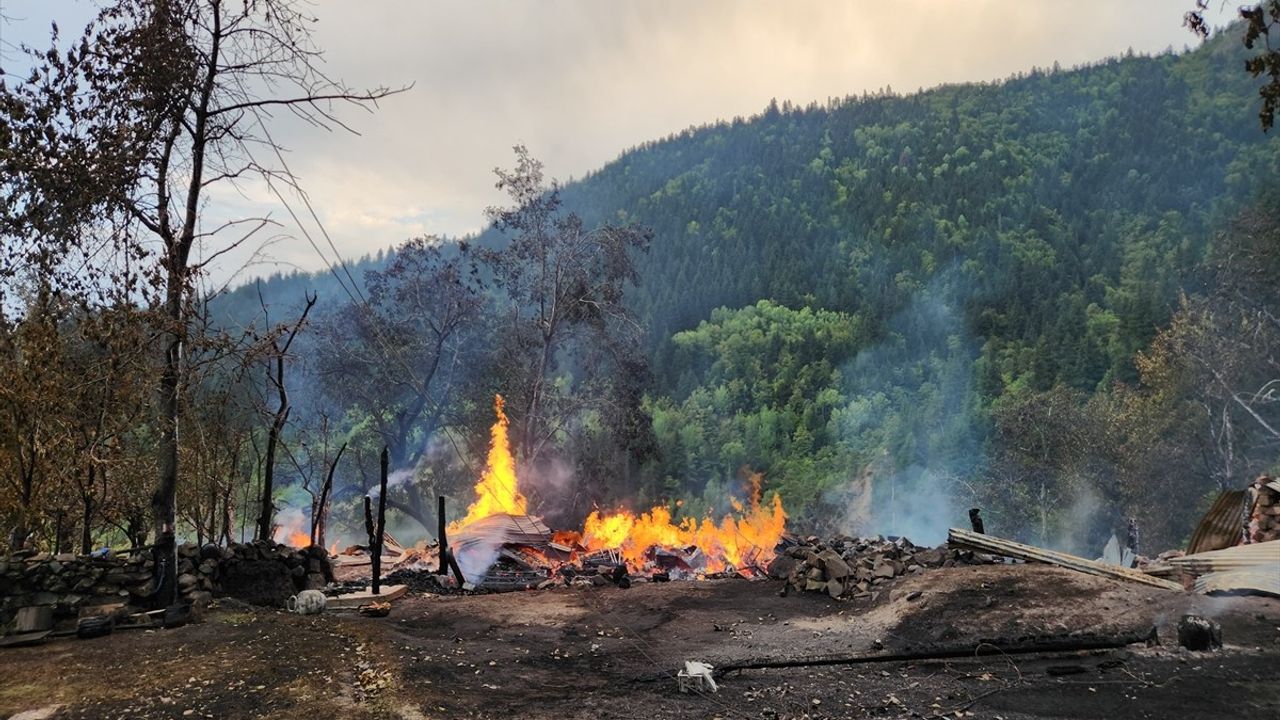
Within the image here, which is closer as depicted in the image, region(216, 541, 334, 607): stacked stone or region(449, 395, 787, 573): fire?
region(216, 541, 334, 607): stacked stone

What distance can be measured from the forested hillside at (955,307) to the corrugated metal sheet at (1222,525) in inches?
769

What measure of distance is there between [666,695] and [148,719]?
5047mm

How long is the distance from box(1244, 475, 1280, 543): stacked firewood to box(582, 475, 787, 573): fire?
980cm

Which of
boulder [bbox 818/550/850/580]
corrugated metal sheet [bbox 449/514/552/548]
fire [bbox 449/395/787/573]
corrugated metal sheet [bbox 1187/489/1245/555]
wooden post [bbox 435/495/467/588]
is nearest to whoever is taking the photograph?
corrugated metal sheet [bbox 1187/489/1245/555]

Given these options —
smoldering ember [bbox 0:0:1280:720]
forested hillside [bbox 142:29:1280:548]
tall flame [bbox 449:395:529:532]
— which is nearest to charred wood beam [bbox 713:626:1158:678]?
smoldering ember [bbox 0:0:1280:720]

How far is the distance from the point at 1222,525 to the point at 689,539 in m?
13.1

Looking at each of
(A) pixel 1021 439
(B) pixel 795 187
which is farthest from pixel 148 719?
(B) pixel 795 187

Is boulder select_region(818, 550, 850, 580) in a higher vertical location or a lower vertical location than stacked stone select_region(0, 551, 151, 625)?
lower

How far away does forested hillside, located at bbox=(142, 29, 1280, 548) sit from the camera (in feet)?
→ 108

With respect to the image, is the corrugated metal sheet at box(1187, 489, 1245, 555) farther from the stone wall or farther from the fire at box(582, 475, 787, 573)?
the stone wall

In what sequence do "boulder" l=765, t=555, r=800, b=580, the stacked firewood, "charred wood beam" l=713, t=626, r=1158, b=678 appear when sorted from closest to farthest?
"charred wood beam" l=713, t=626, r=1158, b=678, the stacked firewood, "boulder" l=765, t=555, r=800, b=580

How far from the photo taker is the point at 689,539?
22.5m

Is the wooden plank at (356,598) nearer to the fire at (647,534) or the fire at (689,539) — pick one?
the fire at (647,534)

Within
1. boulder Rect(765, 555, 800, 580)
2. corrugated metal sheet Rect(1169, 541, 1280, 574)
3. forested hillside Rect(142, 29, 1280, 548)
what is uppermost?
forested hillside Rect(142, 29, 1280, 548)
